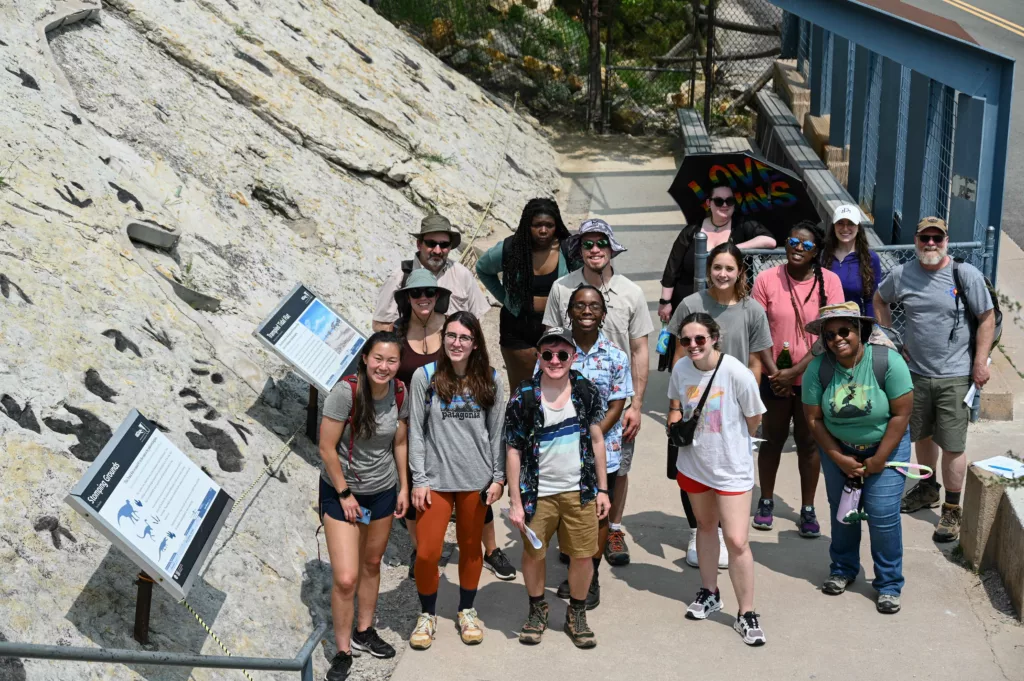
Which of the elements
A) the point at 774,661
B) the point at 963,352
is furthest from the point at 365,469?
the point at 963,352

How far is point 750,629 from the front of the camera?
5.68m

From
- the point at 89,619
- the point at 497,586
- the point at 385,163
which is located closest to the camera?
the point at 89,619

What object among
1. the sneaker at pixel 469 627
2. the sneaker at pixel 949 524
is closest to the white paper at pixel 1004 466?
the sneaker at pixel 949 524

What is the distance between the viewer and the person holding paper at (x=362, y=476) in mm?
5414

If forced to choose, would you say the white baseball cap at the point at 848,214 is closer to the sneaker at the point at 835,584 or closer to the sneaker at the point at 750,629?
the sneaker at the point at 835,584

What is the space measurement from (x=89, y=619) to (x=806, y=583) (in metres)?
3.71

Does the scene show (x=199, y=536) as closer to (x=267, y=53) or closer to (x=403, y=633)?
(x=403, y=633)

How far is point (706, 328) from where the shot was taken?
221 inches

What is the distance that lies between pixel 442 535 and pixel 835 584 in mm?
2151

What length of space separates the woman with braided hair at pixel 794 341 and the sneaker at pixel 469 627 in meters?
2.06

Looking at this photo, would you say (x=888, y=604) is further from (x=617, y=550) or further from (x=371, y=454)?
(x=371, y=454)

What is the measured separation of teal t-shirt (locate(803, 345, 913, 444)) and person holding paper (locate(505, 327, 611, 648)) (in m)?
1.20

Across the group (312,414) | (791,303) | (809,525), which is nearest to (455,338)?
(312,414)

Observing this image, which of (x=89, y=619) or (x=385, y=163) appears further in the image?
(x=385, y=163)
